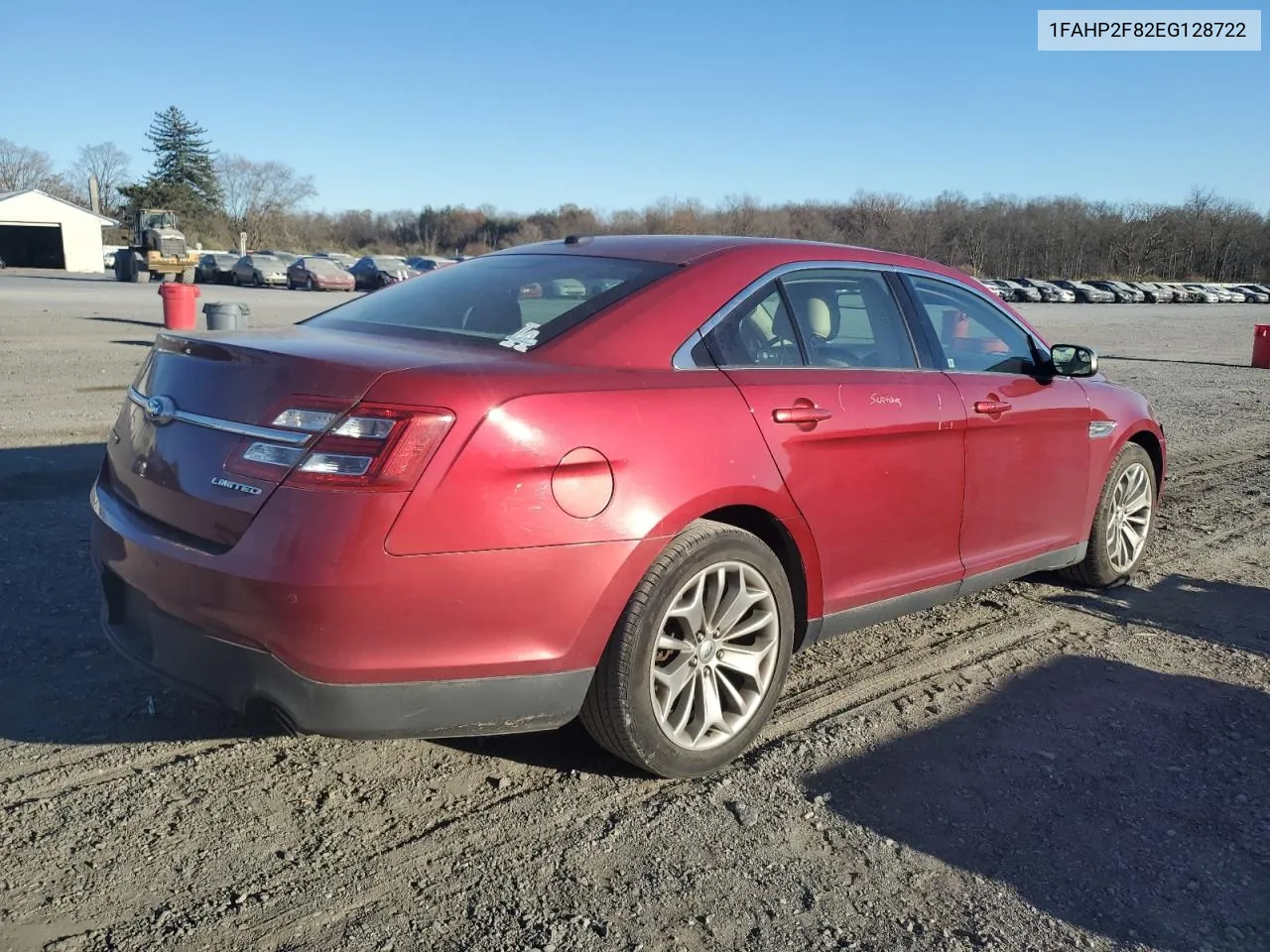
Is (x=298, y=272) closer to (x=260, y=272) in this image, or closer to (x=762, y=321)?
(x=260, y=272)

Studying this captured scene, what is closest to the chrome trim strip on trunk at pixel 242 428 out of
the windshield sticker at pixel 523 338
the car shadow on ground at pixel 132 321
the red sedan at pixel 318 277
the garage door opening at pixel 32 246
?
the windshield sticker at pixel 523 338

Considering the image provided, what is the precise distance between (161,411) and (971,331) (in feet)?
10.4

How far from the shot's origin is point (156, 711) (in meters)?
3.44

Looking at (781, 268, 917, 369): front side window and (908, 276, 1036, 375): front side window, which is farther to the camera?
(908, 276, 1036, 375): front side window

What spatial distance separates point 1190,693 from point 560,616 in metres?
2.64

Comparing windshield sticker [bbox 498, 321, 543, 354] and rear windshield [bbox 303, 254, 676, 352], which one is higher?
rear windshield [bbox 303, 254, 676, 352]

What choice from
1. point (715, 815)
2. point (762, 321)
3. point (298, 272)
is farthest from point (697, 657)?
point (298, 272)

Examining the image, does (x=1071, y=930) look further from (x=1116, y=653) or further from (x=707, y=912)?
(x=1116, y=653)

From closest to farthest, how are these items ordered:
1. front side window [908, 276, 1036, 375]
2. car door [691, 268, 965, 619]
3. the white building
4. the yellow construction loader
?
car door [691, 268, 965, 619], front side window [908, 276, 1036, 375], the yellow construction loader, the white building

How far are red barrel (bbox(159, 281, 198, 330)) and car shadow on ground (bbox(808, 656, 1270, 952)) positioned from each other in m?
15.3

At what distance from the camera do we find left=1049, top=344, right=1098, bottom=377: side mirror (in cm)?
464

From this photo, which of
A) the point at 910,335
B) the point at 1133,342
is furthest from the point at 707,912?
the point at 1133,342

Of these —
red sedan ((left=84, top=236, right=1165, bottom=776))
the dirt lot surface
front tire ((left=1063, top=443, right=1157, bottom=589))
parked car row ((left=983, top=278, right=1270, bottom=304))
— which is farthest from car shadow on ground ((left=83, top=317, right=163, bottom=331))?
parked car row ((left=983, top=278, right=1270, bottom=304))

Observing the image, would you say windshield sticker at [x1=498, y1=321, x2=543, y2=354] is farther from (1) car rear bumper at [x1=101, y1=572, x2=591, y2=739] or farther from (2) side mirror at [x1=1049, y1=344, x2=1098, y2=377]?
(2) side mirror at [x1=1049, y1=344, x2=1098, y2=377]
